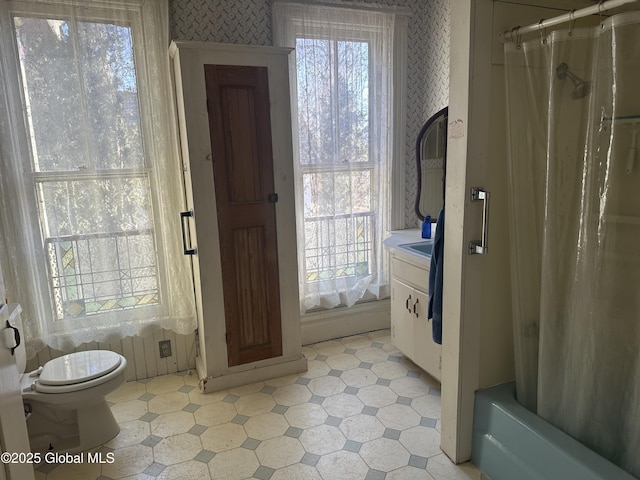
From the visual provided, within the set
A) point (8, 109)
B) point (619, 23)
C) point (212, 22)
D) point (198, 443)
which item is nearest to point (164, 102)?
point (212, 22)

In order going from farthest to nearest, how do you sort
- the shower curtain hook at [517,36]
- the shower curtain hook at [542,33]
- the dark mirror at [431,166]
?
1. the dark mirror at [431,166]
2. the shower curtain hook at [517,36]
3. the shower curtain hook at [542,33]

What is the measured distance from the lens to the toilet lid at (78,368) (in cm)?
199

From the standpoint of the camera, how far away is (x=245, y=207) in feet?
8.07

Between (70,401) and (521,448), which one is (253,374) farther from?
(521,448)

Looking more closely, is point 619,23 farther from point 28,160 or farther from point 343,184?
point 28,160

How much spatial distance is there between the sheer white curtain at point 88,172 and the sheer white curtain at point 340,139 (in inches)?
32.9

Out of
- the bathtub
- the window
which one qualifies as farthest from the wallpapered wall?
the bathtub

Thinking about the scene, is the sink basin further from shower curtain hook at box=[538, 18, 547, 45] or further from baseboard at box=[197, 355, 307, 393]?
shower curtain hook at box=[538, 18, 547, 45]

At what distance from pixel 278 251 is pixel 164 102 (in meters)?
1.10

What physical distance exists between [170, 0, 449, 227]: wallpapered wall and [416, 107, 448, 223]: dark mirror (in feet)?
0.95

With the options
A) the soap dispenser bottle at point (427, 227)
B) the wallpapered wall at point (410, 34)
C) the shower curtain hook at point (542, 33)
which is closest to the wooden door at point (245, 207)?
the wallpapered wall at point (410, 34)

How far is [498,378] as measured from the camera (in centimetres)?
190

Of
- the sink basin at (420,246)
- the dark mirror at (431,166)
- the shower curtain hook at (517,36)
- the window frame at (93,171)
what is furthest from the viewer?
the dark mirror at (431,166)

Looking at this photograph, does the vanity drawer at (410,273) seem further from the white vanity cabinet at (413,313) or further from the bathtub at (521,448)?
the bathtub at (521,448)
